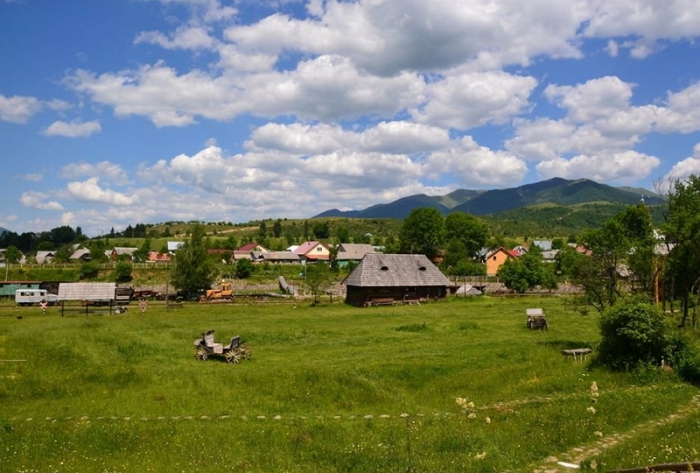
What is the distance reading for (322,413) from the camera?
16531 millimetres

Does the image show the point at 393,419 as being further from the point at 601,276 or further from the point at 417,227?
the point at 417,227

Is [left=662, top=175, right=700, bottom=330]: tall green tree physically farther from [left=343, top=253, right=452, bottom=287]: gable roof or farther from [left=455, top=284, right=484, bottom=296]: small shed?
[left=455, top=284, right=484, bottom=296]: small shed

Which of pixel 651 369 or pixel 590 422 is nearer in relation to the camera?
pixel 590 422

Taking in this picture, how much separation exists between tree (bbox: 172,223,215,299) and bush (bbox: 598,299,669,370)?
171 ft

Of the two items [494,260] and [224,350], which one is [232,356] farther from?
[494,260]

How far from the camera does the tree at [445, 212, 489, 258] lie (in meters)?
107

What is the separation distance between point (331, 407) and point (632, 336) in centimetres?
1130

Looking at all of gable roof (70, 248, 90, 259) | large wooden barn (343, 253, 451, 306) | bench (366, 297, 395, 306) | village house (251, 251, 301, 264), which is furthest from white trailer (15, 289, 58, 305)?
gable roof (70, 248, 90, 259)

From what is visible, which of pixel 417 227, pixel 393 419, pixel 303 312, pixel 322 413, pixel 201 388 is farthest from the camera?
pixel 417 227

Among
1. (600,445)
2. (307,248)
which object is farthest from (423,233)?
(600,445)

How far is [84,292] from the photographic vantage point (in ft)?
154

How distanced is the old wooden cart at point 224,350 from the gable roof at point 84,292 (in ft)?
85.9

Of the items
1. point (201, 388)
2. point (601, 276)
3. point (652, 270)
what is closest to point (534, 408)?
point (201, 388)

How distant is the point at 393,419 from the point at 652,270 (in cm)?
2086
